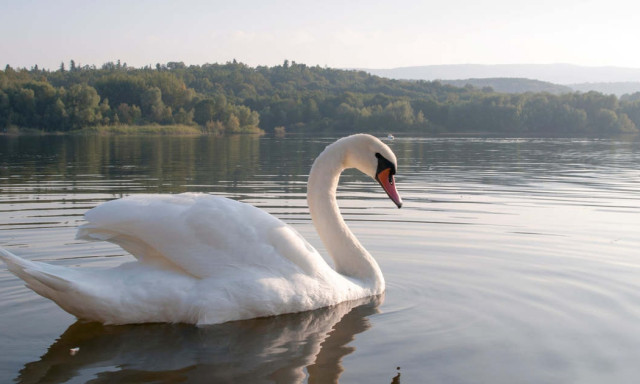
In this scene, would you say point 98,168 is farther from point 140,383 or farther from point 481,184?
point 140,383

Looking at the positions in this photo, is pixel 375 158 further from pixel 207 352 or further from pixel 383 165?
pixel 207 352

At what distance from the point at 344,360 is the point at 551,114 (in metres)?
133

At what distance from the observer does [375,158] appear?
736cm

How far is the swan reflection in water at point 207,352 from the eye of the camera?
5.07 m

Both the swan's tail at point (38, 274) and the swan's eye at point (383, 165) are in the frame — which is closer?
the swan's tail at point (38, 274)

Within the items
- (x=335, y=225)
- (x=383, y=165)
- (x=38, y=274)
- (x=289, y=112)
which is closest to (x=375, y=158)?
(x=383, y=165)

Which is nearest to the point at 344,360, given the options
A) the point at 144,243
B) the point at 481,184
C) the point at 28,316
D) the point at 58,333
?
the point at 144,243

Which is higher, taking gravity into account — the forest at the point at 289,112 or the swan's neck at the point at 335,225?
the forest at the point at 289,112

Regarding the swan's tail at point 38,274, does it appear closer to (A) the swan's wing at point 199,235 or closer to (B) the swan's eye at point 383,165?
(A) the swan's wing at point 199,235

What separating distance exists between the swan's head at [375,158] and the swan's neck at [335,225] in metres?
0.14

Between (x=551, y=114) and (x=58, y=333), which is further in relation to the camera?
(x=551, y=114)

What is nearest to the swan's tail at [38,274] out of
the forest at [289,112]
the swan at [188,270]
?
the swan at [188,270]

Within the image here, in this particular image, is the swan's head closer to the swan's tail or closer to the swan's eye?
the swan's eye

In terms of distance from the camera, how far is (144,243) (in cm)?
614
